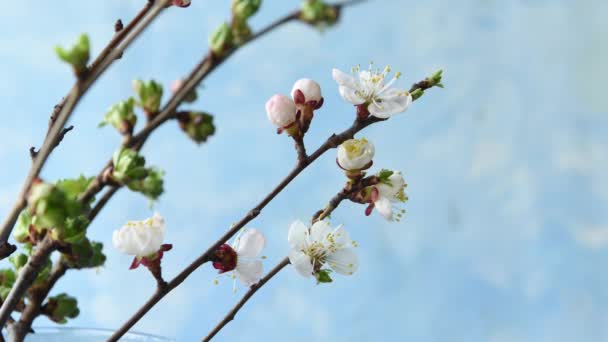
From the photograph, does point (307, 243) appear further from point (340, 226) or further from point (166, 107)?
point (166, 107)

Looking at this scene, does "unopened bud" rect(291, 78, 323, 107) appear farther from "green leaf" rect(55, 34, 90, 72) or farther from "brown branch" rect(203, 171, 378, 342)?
"green leaf" rect(55, 34, 90, 72)

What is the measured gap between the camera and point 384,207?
1.86 feet

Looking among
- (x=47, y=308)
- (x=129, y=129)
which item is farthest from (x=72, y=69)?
(x=47, y=308)

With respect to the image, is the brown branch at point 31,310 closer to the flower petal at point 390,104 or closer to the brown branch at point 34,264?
the brown branch at point 34,264

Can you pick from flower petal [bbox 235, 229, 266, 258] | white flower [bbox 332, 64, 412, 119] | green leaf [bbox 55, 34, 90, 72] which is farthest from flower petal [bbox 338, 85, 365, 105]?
green leaf [bbox 55, 34, 90, 72]

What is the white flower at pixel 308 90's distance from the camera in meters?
0.54

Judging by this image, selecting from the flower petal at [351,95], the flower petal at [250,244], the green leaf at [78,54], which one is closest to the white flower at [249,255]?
the flower petal at [250,244]

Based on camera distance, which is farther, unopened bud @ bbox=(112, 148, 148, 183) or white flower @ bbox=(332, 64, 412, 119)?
white flower @ bbox=(332, 64, 412, 119)

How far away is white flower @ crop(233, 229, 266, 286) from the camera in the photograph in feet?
1.82

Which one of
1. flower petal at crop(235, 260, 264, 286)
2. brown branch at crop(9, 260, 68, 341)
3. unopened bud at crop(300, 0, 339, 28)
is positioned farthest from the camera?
flower petal at crop(235, 260, 264, 286)

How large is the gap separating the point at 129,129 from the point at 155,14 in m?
0.07

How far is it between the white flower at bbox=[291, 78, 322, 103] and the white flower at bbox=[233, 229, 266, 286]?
0.10 m

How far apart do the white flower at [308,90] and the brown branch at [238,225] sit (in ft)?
0.10

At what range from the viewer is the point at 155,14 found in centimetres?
37
